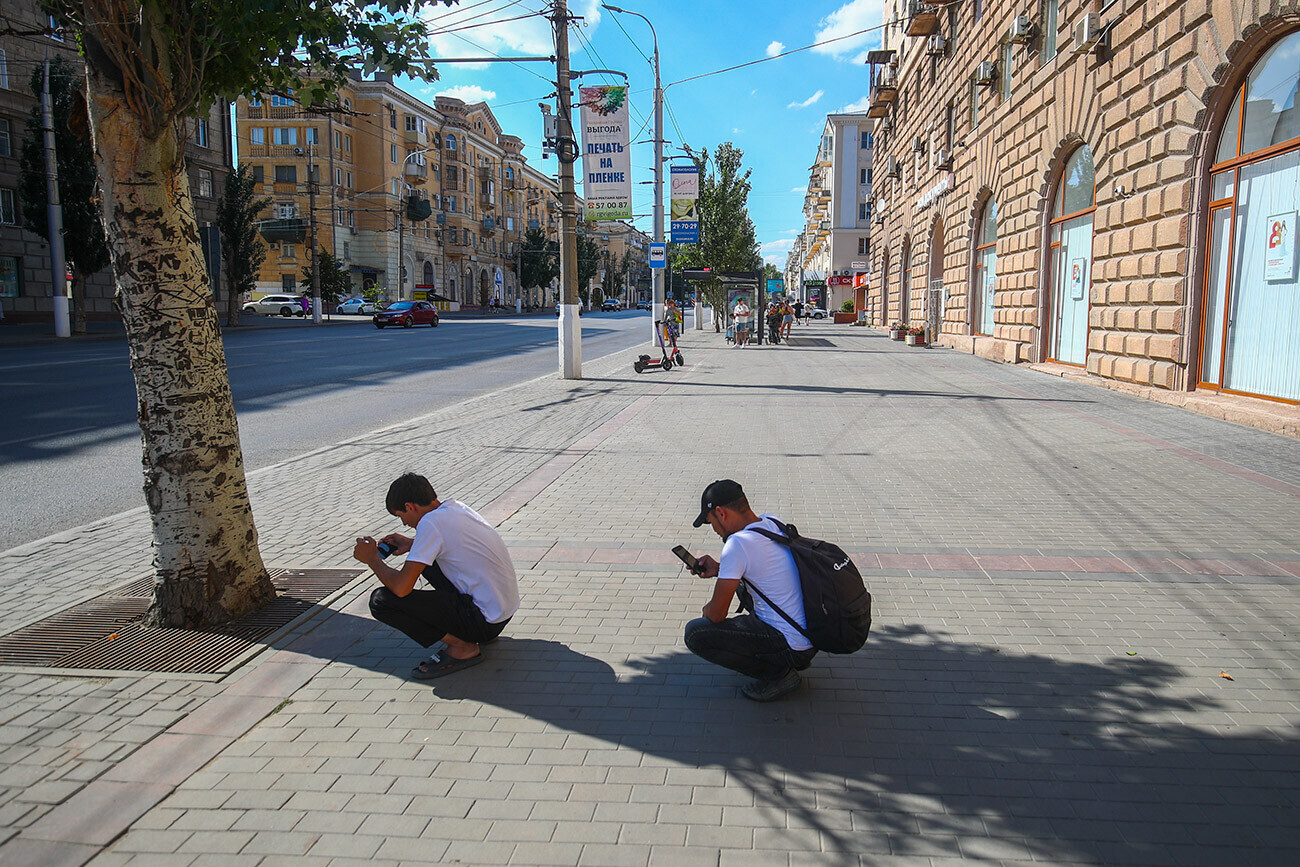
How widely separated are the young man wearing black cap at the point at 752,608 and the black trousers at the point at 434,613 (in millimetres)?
1028

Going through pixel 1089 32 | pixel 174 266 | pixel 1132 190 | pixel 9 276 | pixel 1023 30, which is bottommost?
pixel 174 266

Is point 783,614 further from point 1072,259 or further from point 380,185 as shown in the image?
point 380,185

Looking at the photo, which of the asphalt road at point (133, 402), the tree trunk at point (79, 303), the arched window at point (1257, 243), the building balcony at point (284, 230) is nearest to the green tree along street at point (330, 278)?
the building balcony at point (284, 230)

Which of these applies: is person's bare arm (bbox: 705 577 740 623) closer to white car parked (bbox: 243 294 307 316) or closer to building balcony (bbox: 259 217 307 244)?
white car parked (bbox: 243 294 307 316)

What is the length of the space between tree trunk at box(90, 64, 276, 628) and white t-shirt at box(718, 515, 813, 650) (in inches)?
103

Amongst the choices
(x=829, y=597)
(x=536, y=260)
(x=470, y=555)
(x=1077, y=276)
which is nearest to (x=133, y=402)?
(x=470, y=555)

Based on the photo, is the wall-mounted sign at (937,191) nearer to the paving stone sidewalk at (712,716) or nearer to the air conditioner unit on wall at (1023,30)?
the air conditioner unit on wall at (1023,30)

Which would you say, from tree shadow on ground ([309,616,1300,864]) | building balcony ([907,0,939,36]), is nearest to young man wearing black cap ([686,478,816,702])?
tree shadow on ground ([309,616,1300,864])

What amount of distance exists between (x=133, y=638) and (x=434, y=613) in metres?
1.61

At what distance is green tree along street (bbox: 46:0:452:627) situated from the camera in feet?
13.7

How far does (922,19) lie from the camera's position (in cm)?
2780

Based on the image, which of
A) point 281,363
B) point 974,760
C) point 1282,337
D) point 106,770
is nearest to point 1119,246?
point 1282,337

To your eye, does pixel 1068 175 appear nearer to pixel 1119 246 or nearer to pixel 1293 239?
pixel 1119 246

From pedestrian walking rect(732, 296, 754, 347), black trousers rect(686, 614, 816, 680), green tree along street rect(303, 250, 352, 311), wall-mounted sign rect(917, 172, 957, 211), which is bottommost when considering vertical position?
black trousers rect(686, 614, 816, 680)
